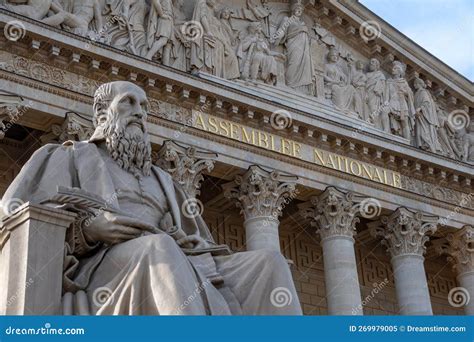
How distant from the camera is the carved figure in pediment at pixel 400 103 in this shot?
73.0 feet

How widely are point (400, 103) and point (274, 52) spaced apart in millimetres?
3873

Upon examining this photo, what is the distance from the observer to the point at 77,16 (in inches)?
669

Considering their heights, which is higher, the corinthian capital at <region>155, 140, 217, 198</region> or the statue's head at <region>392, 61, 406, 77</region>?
the statue's head at <region>392, 61, 406, 77</region>

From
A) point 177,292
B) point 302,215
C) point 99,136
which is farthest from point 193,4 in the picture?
point 177,292

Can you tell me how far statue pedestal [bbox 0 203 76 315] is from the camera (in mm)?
4367

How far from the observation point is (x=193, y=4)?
19.6 meters

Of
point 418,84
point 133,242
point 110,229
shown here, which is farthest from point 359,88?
point 133,242

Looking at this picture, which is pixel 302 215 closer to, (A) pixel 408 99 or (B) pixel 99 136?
(A) pixel 408 99

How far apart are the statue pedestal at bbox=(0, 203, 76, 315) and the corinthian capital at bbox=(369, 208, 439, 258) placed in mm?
16305

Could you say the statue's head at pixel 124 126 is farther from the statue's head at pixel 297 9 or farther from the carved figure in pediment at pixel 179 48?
the statue's head at pixel 297 9

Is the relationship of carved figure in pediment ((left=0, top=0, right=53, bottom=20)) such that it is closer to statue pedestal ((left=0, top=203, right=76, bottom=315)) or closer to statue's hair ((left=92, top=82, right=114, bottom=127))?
statue's hair ((left=92, top=82, right=114, bottom=127))

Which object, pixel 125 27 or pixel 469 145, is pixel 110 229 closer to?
pixel 125 27

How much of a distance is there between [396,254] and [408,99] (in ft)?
15.1

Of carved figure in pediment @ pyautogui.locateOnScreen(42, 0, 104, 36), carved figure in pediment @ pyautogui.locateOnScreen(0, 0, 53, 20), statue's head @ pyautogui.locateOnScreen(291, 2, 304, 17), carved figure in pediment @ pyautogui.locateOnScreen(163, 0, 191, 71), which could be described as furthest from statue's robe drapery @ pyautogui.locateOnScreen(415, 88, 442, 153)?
carved figure in pediment @ pyautogui.locateOnScreen(0, 0, 53, 20)
